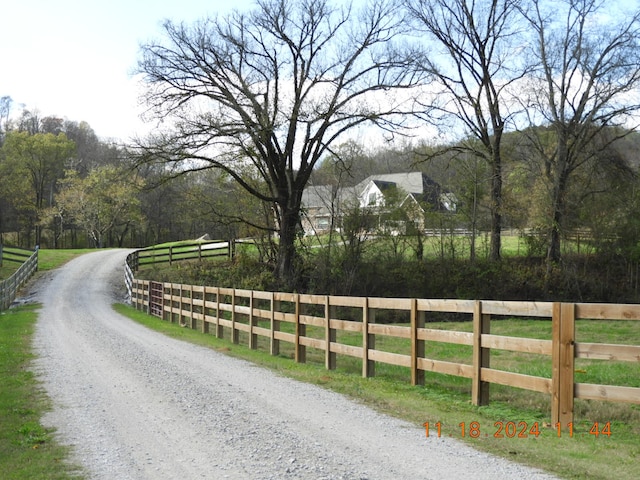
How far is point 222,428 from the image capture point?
263 inches

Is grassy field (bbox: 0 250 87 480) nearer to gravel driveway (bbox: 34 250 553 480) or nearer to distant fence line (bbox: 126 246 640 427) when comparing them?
gravel driveway (bbox: 34 250 553 480)

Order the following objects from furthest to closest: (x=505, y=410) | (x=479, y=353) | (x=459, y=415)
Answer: (x=479, y=353), (x=505, y=410), (x=459, y=415)

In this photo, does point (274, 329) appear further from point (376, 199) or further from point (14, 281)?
point (14, 281)

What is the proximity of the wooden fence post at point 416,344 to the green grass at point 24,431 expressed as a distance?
4.56 m

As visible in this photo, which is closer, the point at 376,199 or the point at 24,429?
the point at 24,429

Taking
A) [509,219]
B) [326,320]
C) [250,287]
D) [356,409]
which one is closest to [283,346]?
[326,320]

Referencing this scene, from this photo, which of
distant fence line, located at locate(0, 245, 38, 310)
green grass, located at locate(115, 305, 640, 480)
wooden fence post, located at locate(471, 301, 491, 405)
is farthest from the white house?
wooden fence post, located at locate(471, 301, 491, 405)

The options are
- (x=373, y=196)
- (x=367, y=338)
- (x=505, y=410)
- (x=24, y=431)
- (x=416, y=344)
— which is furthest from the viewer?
(x=373, y=196)

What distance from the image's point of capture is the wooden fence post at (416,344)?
8750 mm

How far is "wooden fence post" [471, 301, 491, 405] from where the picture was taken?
24.8 ft

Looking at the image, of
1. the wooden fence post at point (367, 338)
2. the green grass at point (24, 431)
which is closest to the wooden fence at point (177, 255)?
the green grass at point (24, 431)

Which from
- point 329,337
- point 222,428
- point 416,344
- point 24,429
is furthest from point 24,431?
point 329,337
